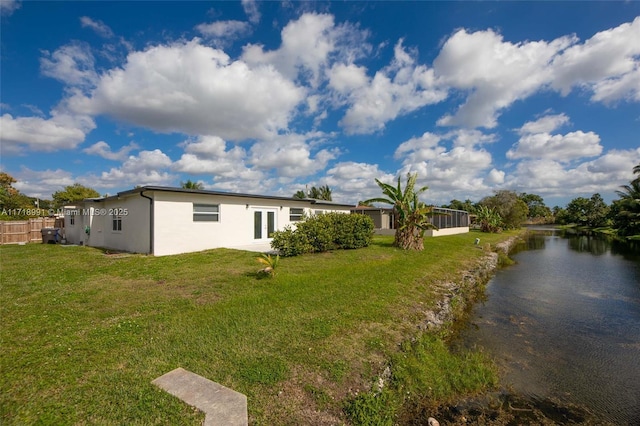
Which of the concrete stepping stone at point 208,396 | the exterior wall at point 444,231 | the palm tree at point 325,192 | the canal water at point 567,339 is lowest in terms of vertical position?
the canal water at point 567,339

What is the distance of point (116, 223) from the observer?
562 inches

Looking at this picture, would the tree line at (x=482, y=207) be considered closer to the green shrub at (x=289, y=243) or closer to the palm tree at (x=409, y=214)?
the palm tree at (x=409, y=214)

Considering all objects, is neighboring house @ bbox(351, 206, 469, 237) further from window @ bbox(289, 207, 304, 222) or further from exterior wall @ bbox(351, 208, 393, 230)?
window @ bbox(289, 207, 304, 222)

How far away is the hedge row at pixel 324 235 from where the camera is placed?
436 inches

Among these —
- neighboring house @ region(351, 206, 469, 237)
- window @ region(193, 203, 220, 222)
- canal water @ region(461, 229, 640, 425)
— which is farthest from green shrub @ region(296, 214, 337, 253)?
neighboring house @ region(351, 206, 469, 237)

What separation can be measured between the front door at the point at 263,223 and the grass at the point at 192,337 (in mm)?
6836

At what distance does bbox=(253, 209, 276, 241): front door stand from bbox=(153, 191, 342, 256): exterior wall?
10 centimetres

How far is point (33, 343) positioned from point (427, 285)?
893cm

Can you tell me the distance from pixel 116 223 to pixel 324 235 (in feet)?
35.0

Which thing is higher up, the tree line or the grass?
the tree line

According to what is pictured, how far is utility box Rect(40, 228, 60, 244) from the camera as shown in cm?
1860

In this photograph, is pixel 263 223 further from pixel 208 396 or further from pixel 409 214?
pixel 208 396

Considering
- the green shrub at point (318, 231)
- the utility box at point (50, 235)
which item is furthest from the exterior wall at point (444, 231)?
the utility box at point (50, 235)

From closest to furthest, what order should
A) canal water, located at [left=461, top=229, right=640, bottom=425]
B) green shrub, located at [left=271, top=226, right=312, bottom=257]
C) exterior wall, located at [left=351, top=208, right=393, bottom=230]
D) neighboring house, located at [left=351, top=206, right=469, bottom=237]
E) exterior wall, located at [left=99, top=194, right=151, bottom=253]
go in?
1. canal water, located at [left=461, top=229, right=640, bottom=425]
2. green shrub, located at [left=271, top=226, right=312, bottom=257]
3. exterior wall, located at [left=99, top=194, right=151, bottom=253]
4. neighboring house, located at [left=351, top=206, right=469, bottom=237]
5. exterior wall, located at [left=351, top=208, right=393, bottom=230]
